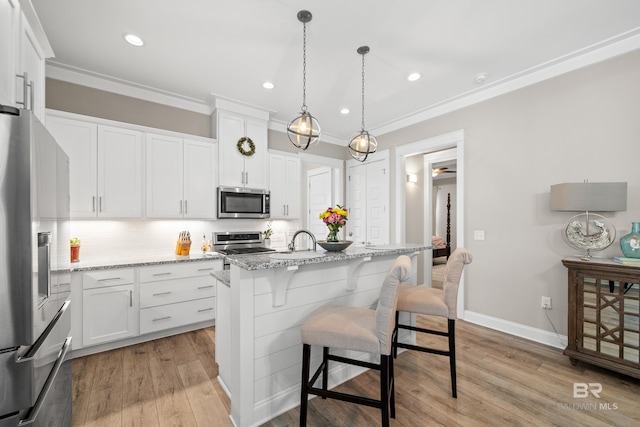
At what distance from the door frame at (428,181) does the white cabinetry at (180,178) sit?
9.53 ft

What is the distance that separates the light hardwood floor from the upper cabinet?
204cm

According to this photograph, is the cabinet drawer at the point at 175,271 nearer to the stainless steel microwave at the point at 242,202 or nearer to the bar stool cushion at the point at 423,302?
the stainless steel microwave at the point at 242,202

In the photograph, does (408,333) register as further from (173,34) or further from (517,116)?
(173,34)

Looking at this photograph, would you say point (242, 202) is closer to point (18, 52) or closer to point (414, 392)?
point (18, 52)

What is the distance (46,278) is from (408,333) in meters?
2.86

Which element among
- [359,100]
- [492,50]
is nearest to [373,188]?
[359,100]

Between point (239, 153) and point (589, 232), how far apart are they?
4.10 metres

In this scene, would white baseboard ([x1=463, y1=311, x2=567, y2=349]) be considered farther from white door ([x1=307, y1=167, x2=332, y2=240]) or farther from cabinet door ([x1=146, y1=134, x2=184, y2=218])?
cabinet door ([x1=146, y1=134, x2=184, y2=218])

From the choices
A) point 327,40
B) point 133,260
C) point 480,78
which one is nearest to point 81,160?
point 133,260

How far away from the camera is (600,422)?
1.81m

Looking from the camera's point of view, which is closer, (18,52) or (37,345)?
(37,345)

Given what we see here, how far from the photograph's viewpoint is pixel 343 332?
1574 millimetres

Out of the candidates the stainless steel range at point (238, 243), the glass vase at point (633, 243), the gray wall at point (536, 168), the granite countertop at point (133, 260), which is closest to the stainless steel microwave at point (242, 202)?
the stainless steel range at point (238, 243)

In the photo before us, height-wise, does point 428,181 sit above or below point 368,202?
above
